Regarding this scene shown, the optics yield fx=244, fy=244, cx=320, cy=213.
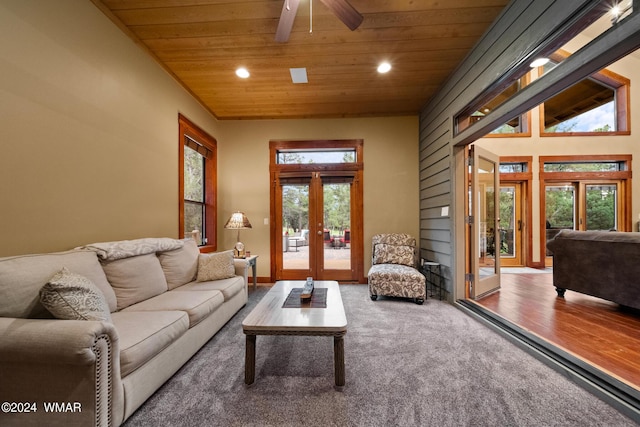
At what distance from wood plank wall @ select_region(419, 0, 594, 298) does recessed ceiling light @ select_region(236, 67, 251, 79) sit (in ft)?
8.89

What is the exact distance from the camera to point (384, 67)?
3.08m

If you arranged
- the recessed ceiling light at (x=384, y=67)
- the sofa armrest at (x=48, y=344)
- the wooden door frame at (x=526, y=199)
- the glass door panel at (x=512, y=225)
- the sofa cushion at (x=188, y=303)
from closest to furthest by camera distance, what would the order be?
the sofa armrest at (x=48, y=344) < the sofa cushion at (x=188, y=303) < the recessed ceiling light at (x=384, y=67) < the wooden door frame at (x=526, y=199) < the glass door panel at (x=512, y=225)

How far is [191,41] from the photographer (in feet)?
8.69

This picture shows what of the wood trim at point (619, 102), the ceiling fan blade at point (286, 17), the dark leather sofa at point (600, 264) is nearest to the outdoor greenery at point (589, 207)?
the wood trim at point (619, 102)

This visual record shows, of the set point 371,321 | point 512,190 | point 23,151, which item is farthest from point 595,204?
point 23,151

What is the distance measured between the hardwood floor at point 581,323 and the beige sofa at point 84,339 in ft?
9.73

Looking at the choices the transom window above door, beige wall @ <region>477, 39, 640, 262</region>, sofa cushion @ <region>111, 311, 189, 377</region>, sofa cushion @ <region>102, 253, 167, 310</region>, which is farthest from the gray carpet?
beige wall @ <region>477, 39, 640, 262</region>

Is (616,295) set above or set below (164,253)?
below

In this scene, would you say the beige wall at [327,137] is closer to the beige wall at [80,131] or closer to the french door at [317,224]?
the french door at [317,224]

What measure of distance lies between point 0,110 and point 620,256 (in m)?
5.71

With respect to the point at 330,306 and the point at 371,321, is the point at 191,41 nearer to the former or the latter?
the point at 330,306

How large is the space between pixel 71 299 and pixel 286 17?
2.34m

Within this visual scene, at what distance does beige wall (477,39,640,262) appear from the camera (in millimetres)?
5180

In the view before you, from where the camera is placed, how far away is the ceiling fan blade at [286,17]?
1803mm
